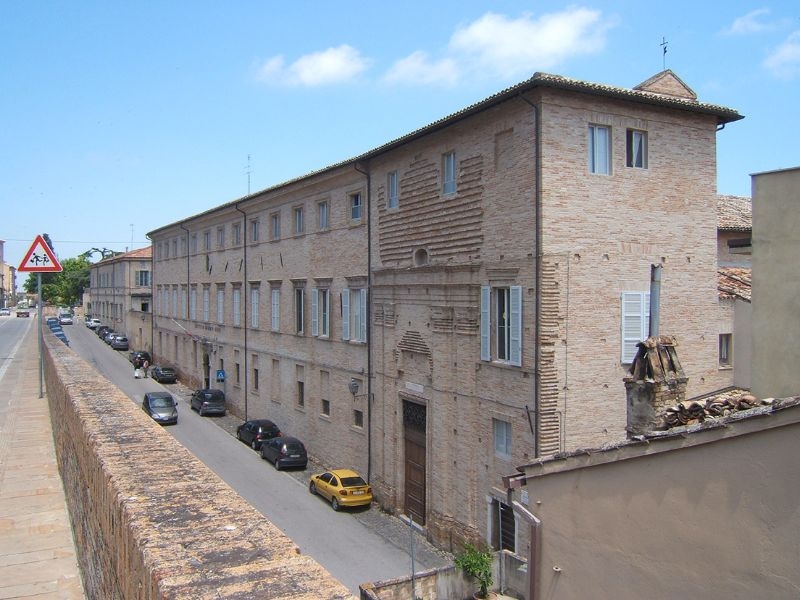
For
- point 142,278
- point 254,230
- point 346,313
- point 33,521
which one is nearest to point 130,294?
point 142,278

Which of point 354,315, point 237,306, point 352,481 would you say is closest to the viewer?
point 352,481

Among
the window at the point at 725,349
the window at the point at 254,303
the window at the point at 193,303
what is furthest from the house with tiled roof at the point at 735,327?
the window at the point at 193,303

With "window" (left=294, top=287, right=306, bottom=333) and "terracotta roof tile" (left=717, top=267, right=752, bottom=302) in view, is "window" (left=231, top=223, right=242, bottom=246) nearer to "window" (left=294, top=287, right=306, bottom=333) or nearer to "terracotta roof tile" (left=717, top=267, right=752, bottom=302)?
"window" (left=294, top=287, right=306, bottom=333)

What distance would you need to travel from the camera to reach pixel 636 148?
1736 centimetres

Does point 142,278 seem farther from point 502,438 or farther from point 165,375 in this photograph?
point 502,438

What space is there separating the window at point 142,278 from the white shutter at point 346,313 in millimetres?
48809

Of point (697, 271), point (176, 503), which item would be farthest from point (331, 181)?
point (176, 503)

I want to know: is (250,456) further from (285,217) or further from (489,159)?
(489,159)

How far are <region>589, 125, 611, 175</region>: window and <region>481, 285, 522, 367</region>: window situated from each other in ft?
11.1

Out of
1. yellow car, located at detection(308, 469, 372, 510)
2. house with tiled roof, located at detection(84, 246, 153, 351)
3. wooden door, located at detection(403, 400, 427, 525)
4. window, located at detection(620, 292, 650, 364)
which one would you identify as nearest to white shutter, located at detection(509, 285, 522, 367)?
window, located at detection(620, 292, 650, 364)

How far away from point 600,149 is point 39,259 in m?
14.7

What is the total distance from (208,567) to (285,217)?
27555mm

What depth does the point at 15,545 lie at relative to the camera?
9.17 metres

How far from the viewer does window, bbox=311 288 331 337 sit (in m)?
26.9
